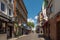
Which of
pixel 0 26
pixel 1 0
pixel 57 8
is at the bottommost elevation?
pixel 0 26

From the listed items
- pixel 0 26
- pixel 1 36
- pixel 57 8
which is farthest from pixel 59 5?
pixel 0 26

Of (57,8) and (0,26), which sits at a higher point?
(57,8)

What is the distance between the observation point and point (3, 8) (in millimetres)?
33125

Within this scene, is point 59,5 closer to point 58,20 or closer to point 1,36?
point 58,20

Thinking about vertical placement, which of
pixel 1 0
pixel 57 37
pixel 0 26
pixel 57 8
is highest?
pixel 1 0

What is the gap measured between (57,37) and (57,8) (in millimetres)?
4434

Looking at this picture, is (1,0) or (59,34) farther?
(1,0)

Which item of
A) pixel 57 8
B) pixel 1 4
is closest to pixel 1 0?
pixel 1 4

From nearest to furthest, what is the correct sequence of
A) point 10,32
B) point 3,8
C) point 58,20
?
point 58,20, point 3,8, point 10,32

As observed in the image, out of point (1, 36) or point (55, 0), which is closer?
point (1, 36)

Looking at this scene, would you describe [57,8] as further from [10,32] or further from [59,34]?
[10,32]

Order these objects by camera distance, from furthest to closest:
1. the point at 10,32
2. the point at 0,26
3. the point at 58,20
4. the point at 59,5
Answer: the point at 10,32 → the point at 0,26 → the point at 59,5 → the point at 58,20

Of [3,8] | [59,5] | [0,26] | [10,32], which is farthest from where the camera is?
[10,32]

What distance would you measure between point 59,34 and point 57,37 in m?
0.52
